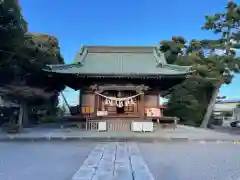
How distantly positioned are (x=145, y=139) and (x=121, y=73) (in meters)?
4.39

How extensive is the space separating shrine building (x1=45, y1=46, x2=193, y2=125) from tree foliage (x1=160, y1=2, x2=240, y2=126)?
4.36m

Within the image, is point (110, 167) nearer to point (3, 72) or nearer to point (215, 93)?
point (3, 72)

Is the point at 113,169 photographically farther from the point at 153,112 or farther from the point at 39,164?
the point at 153,112

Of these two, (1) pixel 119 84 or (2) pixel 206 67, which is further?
(2) pixel 206 67

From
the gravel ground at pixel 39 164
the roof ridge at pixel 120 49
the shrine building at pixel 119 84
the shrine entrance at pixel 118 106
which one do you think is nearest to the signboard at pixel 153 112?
the shrine building at pixel 119 84

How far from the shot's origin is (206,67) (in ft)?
56.4

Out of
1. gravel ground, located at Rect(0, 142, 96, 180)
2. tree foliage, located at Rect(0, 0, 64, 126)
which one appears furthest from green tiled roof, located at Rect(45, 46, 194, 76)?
gravel ground, located at Rect(0, 142, 96, 180)

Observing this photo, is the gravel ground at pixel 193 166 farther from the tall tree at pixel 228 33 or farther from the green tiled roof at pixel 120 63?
the tall tree at pixel 228 33

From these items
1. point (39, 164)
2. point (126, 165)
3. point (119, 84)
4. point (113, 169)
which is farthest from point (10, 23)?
point (113, 169)

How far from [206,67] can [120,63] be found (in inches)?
243

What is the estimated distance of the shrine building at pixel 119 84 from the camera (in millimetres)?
12779

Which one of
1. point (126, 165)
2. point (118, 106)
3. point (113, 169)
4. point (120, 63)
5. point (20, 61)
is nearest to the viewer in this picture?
point (113, 169)

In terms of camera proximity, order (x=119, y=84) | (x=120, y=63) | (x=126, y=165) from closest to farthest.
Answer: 1. (x=126, y=165)
2. (x=119, y=84)
3. (x=120, y=63)

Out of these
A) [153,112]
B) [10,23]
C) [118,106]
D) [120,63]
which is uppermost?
[10,23]
